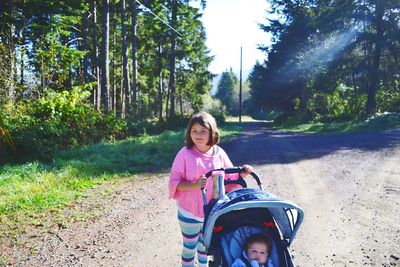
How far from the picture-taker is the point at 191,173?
308cm

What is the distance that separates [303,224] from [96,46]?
21.0 metres

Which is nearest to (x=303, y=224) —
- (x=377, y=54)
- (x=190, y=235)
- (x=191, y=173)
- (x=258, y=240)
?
(x=190, y=235)

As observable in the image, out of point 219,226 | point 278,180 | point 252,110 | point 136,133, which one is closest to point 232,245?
point 219,226

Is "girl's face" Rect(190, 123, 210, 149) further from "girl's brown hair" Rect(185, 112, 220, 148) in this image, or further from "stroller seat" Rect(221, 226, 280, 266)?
"stroller seat" Rect(221, 226, 280, 266)

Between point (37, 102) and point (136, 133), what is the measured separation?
6311 millimetres

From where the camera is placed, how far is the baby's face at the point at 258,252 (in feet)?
8.86

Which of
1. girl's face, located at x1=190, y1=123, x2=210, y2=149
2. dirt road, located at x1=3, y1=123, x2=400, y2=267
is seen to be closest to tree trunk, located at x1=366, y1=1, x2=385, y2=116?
dirt road, located at x1=3, y1=123, x2=400, y2=267

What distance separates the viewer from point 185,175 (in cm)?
309

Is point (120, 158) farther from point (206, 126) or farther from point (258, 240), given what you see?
point (258, 240)

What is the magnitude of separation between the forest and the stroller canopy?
28.0 ft

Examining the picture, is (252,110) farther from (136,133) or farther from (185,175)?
(185,175)

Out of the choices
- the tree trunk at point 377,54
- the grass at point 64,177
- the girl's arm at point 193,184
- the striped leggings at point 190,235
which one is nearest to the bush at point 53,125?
the grass at point 64,177

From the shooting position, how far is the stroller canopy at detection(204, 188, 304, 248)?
8.38ft

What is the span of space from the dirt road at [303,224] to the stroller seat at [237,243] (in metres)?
1.54
